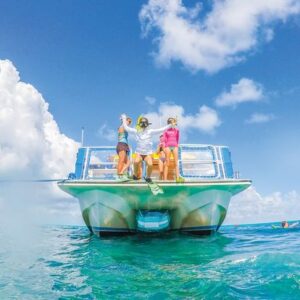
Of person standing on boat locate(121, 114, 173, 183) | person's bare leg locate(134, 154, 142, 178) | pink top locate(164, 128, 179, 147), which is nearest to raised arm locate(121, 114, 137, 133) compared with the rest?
person standing on boat locate(121, 114, 173, 183)

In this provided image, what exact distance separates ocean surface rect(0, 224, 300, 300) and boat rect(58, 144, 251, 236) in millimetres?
1403

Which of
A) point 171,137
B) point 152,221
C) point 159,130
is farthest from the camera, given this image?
point 152,221

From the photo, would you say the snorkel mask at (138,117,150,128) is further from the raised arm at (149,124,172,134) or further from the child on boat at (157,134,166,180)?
the child on boat at (157,134,166,180)

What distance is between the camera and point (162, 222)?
8.97 metres

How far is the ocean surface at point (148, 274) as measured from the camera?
418 cm

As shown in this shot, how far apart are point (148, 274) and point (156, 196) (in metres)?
3.57

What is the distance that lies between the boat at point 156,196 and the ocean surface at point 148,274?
1403mm

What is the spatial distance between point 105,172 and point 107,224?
1.52 metres

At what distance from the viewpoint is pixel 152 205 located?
9242 mm

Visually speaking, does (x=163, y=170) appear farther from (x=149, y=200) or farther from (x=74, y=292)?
(x=74, y=292)

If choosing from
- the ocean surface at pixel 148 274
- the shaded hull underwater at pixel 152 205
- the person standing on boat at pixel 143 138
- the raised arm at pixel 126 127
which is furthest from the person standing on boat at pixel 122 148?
the ocean surface at pixel 148 274

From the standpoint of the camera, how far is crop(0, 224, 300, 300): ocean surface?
4.18 metres

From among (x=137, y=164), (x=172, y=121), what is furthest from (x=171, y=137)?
(x=137, y=164)

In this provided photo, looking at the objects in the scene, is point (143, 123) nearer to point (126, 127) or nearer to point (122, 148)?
point (126, 127)
